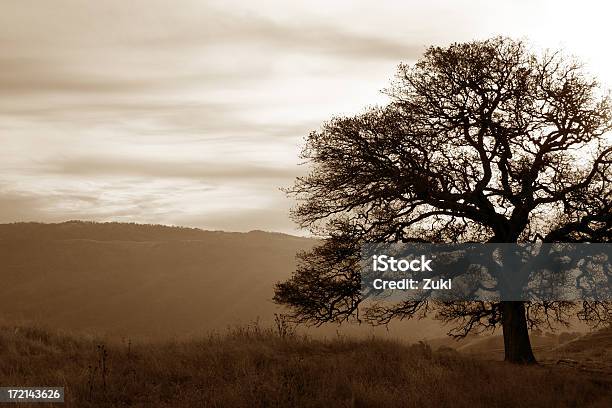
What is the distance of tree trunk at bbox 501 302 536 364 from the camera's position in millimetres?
16609

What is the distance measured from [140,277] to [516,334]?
123479 millimetres

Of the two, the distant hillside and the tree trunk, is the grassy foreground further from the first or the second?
the distant hillside

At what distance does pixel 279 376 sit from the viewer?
11281 millimetres

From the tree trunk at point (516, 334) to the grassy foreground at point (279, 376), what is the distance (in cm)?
153

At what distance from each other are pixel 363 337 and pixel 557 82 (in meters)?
9.12

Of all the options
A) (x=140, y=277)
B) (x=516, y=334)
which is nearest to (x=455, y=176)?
(x=516, y=334)

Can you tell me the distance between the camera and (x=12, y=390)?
1055cm

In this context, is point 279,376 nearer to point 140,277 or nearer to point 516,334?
point 516,334

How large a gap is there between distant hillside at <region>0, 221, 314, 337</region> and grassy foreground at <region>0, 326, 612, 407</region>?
7262cm

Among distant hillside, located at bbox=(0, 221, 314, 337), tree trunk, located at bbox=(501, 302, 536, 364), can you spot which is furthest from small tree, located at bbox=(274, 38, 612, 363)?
distant hillside, located at bbox=(0, 221, 314, 337)

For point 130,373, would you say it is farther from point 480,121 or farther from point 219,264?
point 219,264

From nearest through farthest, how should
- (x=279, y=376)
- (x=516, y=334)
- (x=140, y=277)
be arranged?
(x=279, y=376) < (x=516, y=334) < (x=140, y=277)

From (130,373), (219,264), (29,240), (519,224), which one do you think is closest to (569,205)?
(519,224)

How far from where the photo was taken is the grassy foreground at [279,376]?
33.6 ft
